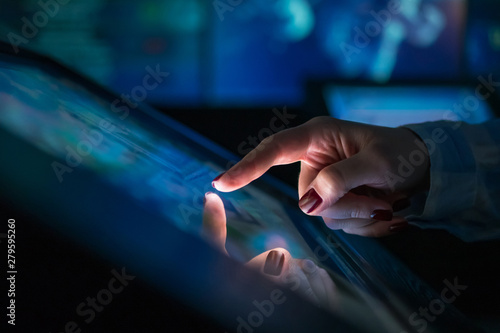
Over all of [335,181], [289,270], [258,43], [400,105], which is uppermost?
[258,43]

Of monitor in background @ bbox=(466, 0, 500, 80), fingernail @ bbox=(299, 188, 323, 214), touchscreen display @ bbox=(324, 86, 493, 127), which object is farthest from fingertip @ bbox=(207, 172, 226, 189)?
monitor in background @ bbox=(466, 0, 500, 80)

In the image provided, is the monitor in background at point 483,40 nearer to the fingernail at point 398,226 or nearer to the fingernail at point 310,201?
the fingernail at point 398,226

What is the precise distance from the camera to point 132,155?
541 millimetres

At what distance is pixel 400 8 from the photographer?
91.5 inches

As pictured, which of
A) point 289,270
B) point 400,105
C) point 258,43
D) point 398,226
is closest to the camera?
point 289,270

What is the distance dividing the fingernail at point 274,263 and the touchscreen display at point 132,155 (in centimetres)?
1

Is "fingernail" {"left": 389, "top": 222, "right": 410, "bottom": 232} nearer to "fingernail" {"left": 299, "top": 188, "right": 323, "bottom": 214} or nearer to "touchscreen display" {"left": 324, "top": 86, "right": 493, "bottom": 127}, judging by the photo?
"fingernail" {"left": 299, "top": 188, "right": 323, "bottom": 214}

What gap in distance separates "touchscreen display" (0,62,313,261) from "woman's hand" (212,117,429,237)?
6 centimetres

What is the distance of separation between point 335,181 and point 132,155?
315mm

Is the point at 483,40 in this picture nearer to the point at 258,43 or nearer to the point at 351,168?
the point at 258,43

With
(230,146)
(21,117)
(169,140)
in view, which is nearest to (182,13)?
(230,146)

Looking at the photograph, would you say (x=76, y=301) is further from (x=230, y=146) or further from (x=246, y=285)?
(x=230, y=146)

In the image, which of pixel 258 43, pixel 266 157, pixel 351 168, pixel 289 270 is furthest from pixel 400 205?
pixel 258 43

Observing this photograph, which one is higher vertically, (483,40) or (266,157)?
(483,40)
